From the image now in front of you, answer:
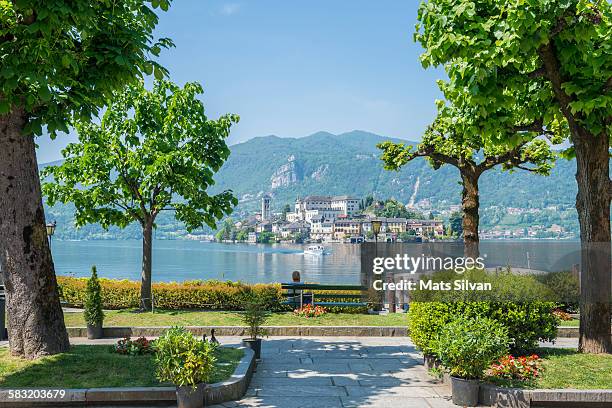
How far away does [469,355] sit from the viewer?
10219mm

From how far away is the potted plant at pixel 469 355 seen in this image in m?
10.2

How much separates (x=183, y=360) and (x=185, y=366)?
0.39ft

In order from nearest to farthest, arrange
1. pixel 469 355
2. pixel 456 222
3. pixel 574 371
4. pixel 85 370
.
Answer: pixel 469 355
pixel 574 371
pixel 85 370
pixel 456 222

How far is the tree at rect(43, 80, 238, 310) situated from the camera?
2152cm

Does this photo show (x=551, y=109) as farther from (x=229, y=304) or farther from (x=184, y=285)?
(x=184, y=285)

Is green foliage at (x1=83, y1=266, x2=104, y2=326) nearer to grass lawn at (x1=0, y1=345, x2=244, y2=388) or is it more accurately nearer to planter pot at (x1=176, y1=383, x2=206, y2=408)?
grass lawn at (x1=0, y1=345, x2=244, y2=388)

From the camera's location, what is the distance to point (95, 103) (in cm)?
1180

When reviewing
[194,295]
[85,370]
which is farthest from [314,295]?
[85,370]

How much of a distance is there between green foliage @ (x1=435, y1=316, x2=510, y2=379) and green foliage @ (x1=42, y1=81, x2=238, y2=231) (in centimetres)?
1269

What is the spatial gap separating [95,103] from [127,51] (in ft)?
4.01

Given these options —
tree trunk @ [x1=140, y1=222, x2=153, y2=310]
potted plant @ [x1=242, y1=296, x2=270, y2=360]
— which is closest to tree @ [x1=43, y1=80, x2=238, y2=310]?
tree trunk @ [x1=140, y1=222, x2=153, y2=310]

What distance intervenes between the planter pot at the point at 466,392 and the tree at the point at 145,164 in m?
13.0

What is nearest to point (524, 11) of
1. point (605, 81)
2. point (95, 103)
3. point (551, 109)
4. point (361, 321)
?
point (605, 81)

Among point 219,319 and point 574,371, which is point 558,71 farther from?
point 219,319
